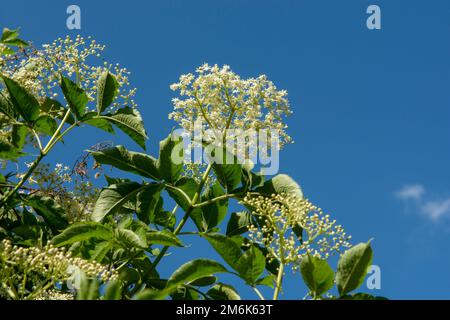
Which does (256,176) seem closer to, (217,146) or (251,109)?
(217,146)

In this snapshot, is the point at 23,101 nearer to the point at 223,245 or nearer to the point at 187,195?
the point at 187,195

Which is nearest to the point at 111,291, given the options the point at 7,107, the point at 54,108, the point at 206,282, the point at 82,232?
the point at 82,232

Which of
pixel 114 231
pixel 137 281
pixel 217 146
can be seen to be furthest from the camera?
pixel 217 146

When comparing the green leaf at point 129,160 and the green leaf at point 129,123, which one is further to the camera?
the green leaf at point 129,123

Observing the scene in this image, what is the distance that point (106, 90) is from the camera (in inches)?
130

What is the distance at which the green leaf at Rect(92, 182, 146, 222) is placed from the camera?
9.96 feet

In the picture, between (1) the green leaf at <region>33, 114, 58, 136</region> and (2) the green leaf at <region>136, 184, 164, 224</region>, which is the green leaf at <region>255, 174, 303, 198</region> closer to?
(2) the green leaf at <region>136, 184, 164, 224</region>

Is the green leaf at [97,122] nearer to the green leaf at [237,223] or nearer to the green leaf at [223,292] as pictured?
the green leaf at [237,223]

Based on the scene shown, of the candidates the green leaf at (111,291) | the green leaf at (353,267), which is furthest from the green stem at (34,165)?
the green leaf at (353,267)

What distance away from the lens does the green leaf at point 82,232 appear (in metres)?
2.47

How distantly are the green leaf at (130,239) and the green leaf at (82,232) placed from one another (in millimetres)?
44
